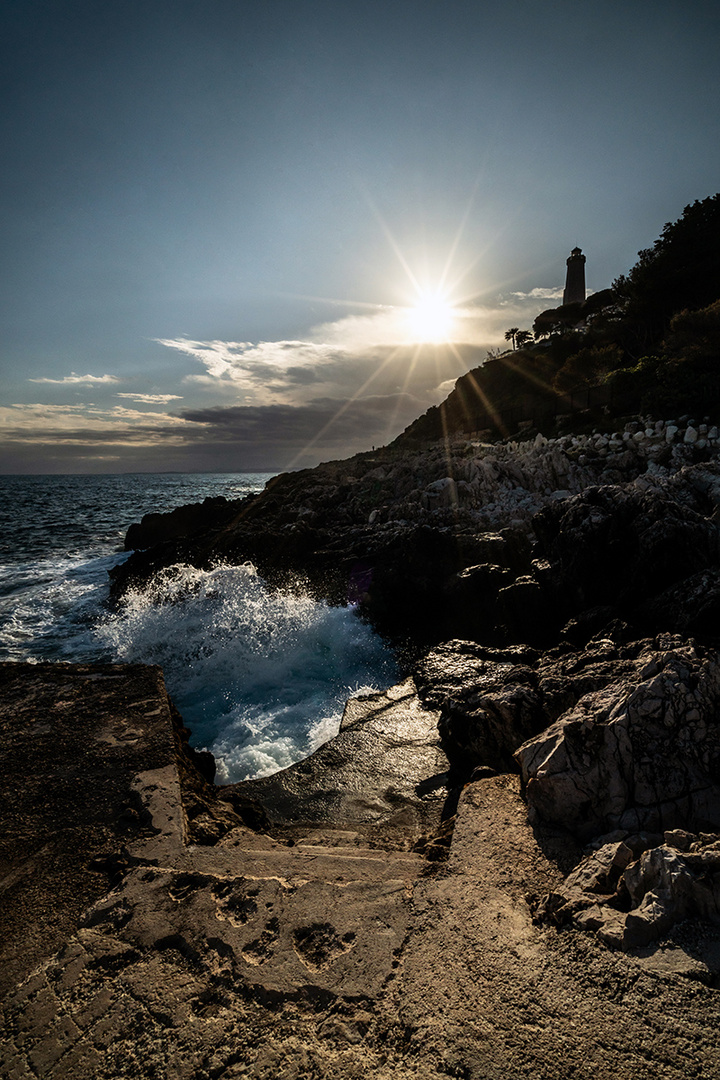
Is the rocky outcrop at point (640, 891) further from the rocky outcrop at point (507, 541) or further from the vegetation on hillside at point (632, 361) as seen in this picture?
the vegetation on hillside at point (632, 361)

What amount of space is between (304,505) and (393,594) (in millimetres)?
15122

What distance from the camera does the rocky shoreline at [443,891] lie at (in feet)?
8.39

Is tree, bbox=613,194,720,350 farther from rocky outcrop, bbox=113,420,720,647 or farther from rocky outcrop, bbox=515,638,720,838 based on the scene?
rocky outcrop, bbox=515,638,720,838

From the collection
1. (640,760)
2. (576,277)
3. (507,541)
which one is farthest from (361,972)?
(576,277)

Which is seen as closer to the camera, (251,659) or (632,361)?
(251,659)

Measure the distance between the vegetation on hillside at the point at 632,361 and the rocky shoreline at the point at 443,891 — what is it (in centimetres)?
2513

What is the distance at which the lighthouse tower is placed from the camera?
84125 mm

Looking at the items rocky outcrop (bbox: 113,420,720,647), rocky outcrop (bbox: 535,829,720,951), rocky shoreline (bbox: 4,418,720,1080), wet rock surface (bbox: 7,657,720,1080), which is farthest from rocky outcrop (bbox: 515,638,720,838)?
rocky outcrop (bbox: 113,420,720,647)

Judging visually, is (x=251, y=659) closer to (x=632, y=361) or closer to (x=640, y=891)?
(x=640, y=891)

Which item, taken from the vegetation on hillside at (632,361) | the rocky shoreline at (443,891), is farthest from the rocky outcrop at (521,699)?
the vegetation on hillside at (632,361)

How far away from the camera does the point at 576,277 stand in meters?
84.9

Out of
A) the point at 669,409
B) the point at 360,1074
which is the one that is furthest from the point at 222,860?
the point at 669,409

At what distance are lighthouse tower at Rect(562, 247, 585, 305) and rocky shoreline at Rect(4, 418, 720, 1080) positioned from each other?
9416cm

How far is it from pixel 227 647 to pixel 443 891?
371 inches
